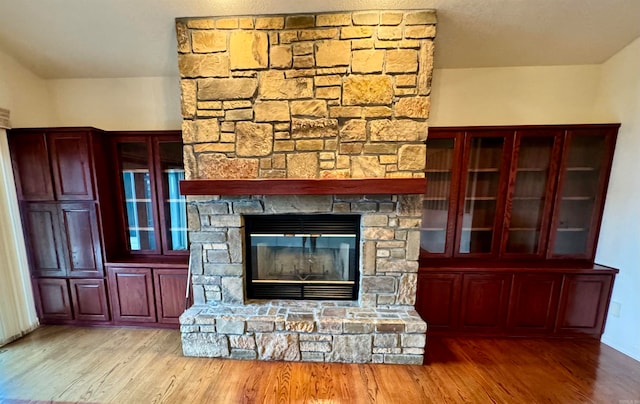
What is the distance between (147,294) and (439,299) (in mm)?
2965

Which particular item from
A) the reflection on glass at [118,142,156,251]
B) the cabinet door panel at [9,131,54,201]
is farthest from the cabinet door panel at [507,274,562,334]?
the cabinet door panel at [9,131,54,201]

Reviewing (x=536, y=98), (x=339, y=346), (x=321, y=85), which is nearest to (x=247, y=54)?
(x=321, y=85)

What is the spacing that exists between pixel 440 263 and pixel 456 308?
0.46 m

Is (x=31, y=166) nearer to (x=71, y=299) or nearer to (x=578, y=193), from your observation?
(x=71, y=299)

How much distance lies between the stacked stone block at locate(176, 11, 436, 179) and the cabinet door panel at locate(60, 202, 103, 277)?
1.30 metres

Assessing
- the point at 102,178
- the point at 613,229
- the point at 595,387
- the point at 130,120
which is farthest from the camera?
the point at 130,120

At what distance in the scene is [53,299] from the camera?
259cm

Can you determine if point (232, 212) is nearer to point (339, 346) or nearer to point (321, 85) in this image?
point (321, 85)

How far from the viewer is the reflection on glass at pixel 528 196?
2.51m

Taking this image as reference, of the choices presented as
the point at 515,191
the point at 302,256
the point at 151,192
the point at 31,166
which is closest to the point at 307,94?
the point at 302,256

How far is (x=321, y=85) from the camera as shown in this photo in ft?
6.72

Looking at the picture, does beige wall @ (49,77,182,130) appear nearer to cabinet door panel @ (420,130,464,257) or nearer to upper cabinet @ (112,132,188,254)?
upper cabinet @ (112,132,188,254)

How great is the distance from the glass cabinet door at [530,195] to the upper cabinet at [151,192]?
3.53 meters

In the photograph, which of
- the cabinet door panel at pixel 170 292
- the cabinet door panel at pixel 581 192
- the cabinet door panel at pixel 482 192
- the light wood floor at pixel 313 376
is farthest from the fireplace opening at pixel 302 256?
the cabinet door panel at pixel 581 192
